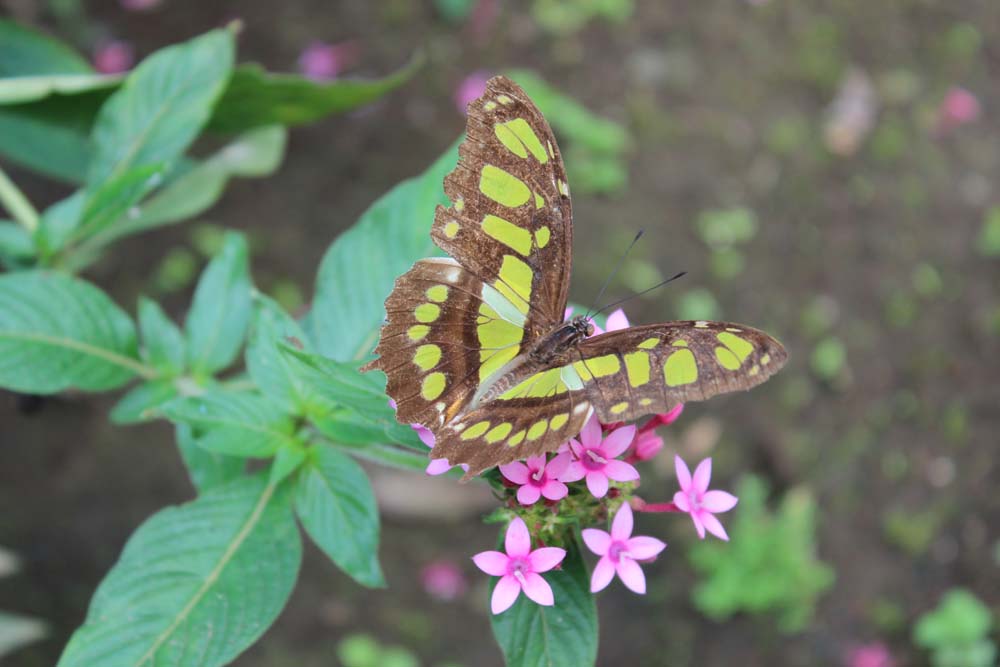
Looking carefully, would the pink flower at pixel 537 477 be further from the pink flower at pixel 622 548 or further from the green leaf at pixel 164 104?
the green leaf at pixel 164 104

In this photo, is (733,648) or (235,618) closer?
Answer: (235,618)

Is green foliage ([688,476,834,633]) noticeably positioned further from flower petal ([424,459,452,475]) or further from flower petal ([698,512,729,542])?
flower petal ([424,459,452,475])

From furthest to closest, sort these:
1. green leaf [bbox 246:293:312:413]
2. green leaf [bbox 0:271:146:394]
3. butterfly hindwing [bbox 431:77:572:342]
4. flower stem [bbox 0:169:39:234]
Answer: flower stem [bbox 0:169:39:234] < green leaf [bbox 0:271:146:394] < green leaf [bbox 246:293:312:413] < butterfly hindwing [bbox 431:77:572:342]

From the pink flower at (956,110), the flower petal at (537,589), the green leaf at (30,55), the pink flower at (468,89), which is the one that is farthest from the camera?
the pink flower at (956,110)

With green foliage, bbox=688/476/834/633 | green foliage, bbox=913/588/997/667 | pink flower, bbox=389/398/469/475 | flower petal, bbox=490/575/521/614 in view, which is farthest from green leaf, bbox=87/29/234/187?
green foliage, bbox=913/588/997/667

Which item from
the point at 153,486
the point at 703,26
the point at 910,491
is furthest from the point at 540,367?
the point at 703,26

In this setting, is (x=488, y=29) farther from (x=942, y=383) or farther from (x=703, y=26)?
(x=942, y=383)

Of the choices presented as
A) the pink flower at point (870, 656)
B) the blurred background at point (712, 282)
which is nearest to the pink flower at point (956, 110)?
the blurred background at point (712, 282)
